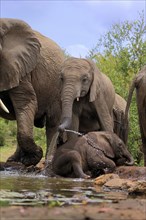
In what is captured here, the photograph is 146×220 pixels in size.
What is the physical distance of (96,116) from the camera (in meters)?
10.9

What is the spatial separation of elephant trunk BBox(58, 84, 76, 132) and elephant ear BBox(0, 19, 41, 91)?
186cm

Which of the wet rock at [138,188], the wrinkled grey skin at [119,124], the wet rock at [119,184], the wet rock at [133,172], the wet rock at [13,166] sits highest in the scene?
the wrinkled grey skin at [119,124]

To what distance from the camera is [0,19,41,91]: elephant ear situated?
11742 millimetres

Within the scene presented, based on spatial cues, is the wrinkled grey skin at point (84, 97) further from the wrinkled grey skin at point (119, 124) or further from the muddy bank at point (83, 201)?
the muddy bank at point (83, 201)

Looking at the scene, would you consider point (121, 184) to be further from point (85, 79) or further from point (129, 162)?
point (85, 79)

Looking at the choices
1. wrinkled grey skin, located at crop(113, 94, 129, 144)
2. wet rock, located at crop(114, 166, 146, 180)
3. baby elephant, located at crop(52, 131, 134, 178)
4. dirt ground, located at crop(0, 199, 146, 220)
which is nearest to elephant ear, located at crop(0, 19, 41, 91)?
wrinkled grey skin, located at crop(113, 94, 129, 144)

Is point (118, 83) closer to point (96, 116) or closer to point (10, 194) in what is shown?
point (96, 116)

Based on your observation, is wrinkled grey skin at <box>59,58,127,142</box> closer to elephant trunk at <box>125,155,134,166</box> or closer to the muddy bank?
elephant trunk at <box>125,155,134,166</box>

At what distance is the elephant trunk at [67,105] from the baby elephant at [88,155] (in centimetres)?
31

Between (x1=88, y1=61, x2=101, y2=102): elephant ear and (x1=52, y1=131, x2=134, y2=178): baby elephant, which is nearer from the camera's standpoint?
(x1=52, y1=131, x2=134, y2=178): baby elephant

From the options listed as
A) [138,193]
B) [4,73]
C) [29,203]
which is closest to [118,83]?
[4,73]

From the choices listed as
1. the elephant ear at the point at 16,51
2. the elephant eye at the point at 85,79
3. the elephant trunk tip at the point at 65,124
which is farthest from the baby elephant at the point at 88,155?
the elephant ear at the point at 16,51

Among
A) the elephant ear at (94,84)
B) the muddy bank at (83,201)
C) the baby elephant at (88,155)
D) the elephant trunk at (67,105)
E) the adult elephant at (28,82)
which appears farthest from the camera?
the adult elephant at (28,82)

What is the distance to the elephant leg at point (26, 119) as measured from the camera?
37.6 feet
